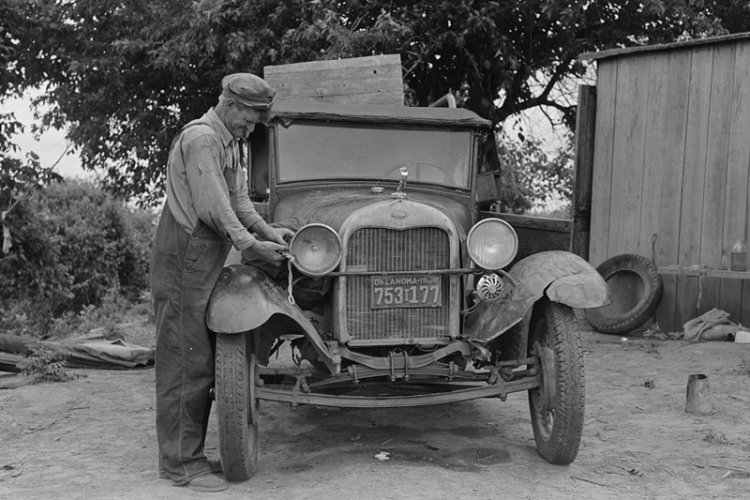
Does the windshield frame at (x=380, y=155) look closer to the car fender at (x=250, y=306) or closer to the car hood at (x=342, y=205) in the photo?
the car hood at (x=342, y=205)

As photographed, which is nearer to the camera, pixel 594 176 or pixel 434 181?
pixel 434 181

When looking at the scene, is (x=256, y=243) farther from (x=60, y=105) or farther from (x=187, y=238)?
(x=60, y=105)

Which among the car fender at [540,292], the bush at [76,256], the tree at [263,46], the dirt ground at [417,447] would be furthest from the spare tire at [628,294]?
the bush at [76,256]

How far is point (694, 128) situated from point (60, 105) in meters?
8.31

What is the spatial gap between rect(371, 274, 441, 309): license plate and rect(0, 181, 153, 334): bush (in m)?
7.01

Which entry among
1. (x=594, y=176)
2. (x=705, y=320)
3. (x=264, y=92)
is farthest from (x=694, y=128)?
(x=264, y=92)

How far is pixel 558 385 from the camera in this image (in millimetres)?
4535

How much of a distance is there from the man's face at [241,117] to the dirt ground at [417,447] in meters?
1.78

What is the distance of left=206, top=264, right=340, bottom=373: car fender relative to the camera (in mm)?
4316

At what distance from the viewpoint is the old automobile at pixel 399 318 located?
444cm

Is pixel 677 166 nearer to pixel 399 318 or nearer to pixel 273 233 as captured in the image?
pixel 399 318

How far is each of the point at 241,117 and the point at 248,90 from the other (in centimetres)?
16

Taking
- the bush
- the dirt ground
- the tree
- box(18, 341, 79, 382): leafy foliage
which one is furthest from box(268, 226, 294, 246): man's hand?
the bush

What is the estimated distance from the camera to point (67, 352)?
757 cm
